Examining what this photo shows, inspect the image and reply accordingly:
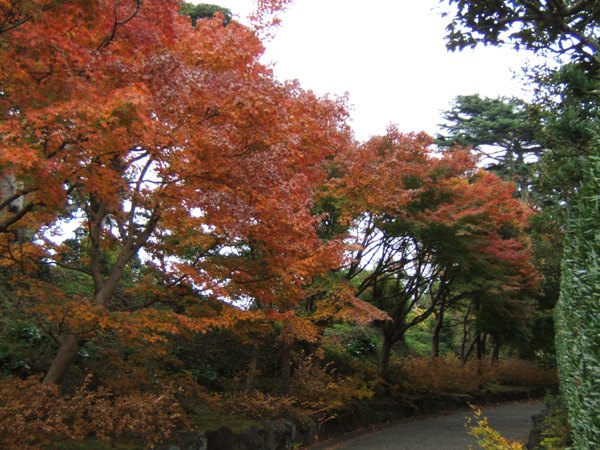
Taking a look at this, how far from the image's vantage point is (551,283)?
735 inches

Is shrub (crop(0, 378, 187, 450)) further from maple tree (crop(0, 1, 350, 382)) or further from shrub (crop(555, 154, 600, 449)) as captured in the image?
shrub (crop(555, 154, 600, 449))

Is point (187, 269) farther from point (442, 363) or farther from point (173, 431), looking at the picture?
point (442, 363)

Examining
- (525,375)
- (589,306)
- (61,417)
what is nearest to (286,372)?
(61,417)

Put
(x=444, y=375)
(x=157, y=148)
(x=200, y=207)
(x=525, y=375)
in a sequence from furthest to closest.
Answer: (x=525, y=375)
(x=444, y=375)
(x=200, y=207)
(x=157, y=148)

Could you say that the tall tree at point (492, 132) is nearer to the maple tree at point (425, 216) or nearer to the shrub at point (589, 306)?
the maple tree at point (425, 216)

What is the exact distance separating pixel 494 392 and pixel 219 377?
474 inches

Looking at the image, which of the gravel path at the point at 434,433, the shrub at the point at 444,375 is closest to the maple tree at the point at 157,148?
the gravel path at the point at 434,433

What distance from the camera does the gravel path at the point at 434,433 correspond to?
35.8 ft

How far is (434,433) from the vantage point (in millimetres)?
12617

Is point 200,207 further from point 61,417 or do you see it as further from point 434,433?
point 434,433

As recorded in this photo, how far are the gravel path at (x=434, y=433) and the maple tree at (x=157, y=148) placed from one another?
4.51 m

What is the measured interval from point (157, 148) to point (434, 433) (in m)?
9.88

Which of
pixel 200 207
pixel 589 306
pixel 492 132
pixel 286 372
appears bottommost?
pixel 286 372

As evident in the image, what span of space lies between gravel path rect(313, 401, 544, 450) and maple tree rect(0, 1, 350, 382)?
4.51 m
